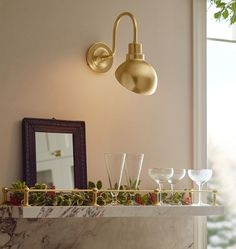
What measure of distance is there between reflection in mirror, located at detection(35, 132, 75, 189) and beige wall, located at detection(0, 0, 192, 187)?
0.29ft

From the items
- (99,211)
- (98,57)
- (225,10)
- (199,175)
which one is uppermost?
(225,10)

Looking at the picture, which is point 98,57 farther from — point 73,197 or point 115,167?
point 73,197

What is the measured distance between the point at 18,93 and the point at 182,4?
1.00m

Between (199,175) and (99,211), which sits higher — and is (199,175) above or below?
above

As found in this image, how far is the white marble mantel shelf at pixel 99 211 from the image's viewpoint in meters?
2.26

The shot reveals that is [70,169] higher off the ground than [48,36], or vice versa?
[48,36]

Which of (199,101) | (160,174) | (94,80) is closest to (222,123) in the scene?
(199,101)

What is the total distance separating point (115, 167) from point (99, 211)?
0.83 feet

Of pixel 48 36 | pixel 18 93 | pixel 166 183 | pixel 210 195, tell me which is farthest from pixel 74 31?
pixel 210 195

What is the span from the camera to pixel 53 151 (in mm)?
2486

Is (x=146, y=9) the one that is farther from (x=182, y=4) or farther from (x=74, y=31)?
(x=74, y=31)

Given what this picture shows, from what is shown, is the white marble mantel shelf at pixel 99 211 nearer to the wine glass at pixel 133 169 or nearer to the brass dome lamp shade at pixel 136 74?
the wine glass at pixel 133 169

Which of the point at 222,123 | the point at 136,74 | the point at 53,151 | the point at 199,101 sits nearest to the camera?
the point at 136,74

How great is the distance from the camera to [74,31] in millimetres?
2643
